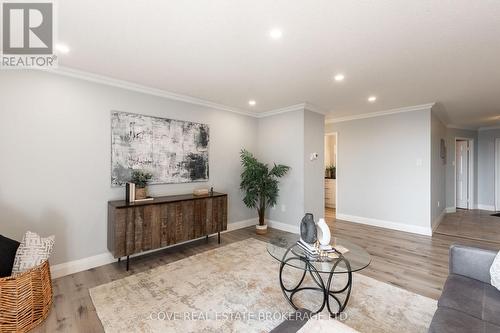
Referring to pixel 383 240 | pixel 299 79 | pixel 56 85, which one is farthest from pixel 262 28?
pixel 383 240

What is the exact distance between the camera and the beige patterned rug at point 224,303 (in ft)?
6.01

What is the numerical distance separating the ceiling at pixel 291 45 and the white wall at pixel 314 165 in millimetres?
891

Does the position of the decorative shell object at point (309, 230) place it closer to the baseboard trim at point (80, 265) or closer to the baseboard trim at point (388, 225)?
the baseboard trim at point (80, 265)

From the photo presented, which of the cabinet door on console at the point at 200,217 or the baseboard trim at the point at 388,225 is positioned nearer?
the cabinet door on console at the point at 200,217

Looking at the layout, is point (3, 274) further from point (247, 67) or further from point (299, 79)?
point (299, 79)

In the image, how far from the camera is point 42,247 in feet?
6.45

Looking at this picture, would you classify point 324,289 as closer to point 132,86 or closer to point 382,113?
point 132,86

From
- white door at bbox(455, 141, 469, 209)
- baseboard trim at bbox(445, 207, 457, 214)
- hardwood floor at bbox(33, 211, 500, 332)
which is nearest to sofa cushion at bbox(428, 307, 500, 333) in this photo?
hardwood floor at bbox(33, 211, 500, 332)

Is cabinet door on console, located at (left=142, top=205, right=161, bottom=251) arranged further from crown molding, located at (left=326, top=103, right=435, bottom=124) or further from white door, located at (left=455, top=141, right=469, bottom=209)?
white door, located at (left=455, top=141, right=469, bottom=209)

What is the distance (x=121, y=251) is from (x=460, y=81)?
4.73m

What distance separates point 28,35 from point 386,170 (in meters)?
5.55

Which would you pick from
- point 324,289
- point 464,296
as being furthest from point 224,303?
point 464,296

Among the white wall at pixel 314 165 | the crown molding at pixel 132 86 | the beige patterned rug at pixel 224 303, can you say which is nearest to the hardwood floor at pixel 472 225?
the white wall at pixel 314 165

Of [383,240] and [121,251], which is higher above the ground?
[121,251]
